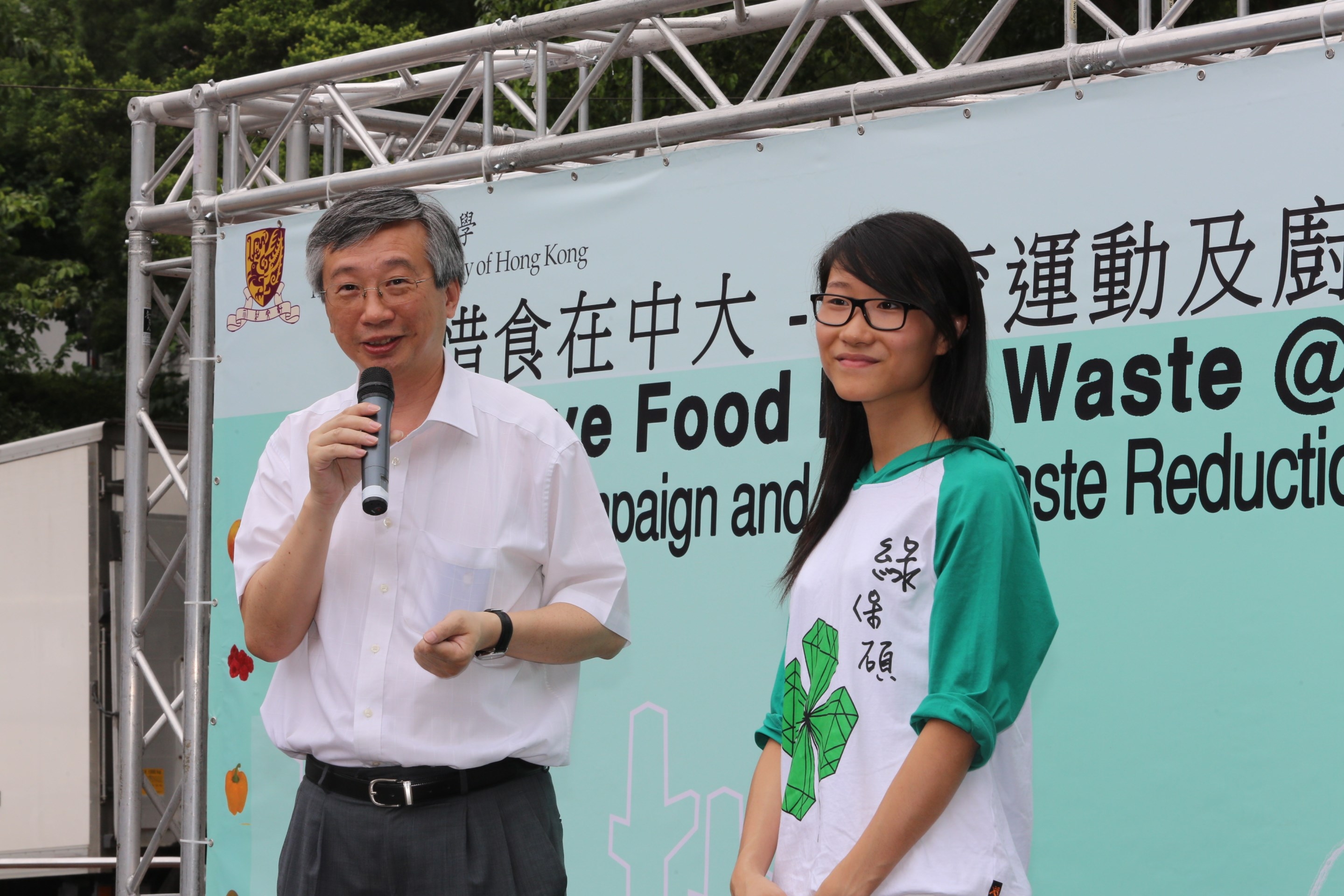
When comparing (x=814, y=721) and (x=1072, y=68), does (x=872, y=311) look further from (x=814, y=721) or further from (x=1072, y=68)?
(x=1072, y=68)

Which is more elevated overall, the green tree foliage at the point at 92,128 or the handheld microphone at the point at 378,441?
the green tree foliage at the point at 92,128

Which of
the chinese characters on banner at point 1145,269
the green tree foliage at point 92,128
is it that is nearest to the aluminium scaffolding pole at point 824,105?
the chinese characters on banner at point 1145,269

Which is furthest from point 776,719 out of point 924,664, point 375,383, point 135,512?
point 135,512

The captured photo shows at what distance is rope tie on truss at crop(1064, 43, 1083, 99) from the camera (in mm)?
3416

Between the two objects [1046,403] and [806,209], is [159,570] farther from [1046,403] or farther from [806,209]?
[1046,403]

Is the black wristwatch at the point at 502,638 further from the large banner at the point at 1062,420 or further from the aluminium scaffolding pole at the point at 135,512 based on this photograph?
the aluminium scaffolding pole at the point at 135,512

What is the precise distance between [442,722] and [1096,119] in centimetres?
206

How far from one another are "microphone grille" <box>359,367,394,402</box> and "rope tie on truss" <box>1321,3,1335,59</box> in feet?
6.73

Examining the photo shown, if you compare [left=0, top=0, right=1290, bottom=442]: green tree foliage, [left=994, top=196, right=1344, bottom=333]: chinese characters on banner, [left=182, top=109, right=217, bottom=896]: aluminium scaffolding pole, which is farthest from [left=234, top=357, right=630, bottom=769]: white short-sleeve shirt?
[left=0, top=0, right=1290, bottom=442]: green tree foliage

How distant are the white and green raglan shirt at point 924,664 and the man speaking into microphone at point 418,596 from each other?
491 mm

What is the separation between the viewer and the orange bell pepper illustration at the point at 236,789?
4.70 m

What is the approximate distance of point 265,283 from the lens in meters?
4.82

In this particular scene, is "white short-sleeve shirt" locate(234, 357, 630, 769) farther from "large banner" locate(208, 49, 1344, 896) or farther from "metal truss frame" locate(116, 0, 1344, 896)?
"metal truss frame" locate(116, 0, 1344, 896)

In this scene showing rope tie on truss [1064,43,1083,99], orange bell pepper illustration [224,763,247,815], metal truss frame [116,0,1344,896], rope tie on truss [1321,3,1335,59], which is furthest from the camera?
orange bell pepper illustration [224,763,247,815]
